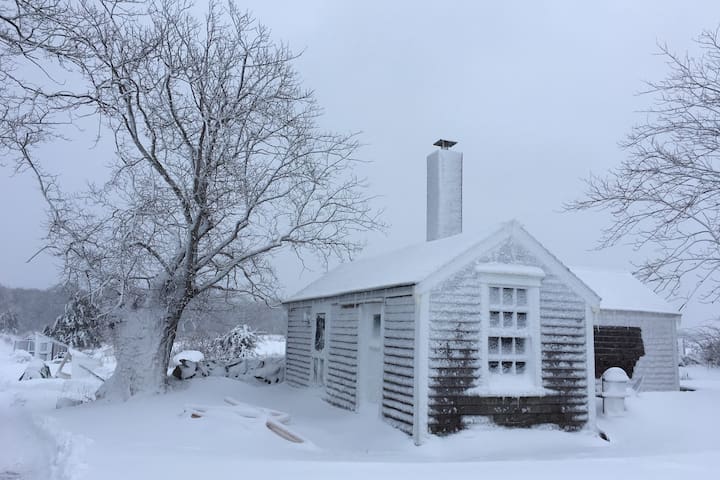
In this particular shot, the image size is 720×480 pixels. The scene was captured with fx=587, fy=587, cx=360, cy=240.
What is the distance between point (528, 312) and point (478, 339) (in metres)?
1.24

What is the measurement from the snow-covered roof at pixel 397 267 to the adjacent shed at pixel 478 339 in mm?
50

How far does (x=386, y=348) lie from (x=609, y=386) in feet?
16.0

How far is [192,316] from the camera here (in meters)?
17.9

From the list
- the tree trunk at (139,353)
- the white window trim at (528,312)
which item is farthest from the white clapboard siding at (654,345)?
the tree trunk at (139,353)

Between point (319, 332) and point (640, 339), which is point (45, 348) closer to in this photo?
point (319, 332)

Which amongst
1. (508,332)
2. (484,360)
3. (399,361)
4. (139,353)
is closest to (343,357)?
(399,361)

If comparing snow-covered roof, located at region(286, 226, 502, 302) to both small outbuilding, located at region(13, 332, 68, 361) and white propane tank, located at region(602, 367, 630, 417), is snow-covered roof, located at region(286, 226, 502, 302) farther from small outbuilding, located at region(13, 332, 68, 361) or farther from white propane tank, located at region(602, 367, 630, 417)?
small outbuilding, located at region(13, 332, 68, 361)

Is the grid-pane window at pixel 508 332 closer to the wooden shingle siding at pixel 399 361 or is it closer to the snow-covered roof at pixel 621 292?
the wooden shingle siding at pixel 399 361

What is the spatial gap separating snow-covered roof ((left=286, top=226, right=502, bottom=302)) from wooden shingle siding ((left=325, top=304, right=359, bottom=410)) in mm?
555

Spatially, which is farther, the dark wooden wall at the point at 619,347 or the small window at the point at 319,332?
the dark wooden wall at the point at 619,347

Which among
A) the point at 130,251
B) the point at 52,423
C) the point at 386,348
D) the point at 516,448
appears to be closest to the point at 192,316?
the point at 130,251

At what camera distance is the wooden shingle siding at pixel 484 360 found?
10.2 metres

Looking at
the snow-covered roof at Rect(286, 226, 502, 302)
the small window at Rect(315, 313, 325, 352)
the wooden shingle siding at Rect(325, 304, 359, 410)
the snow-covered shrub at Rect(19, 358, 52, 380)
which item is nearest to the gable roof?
the snow-covered roof at Rect(286, 226, 502, 302)

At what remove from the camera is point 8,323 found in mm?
83000
